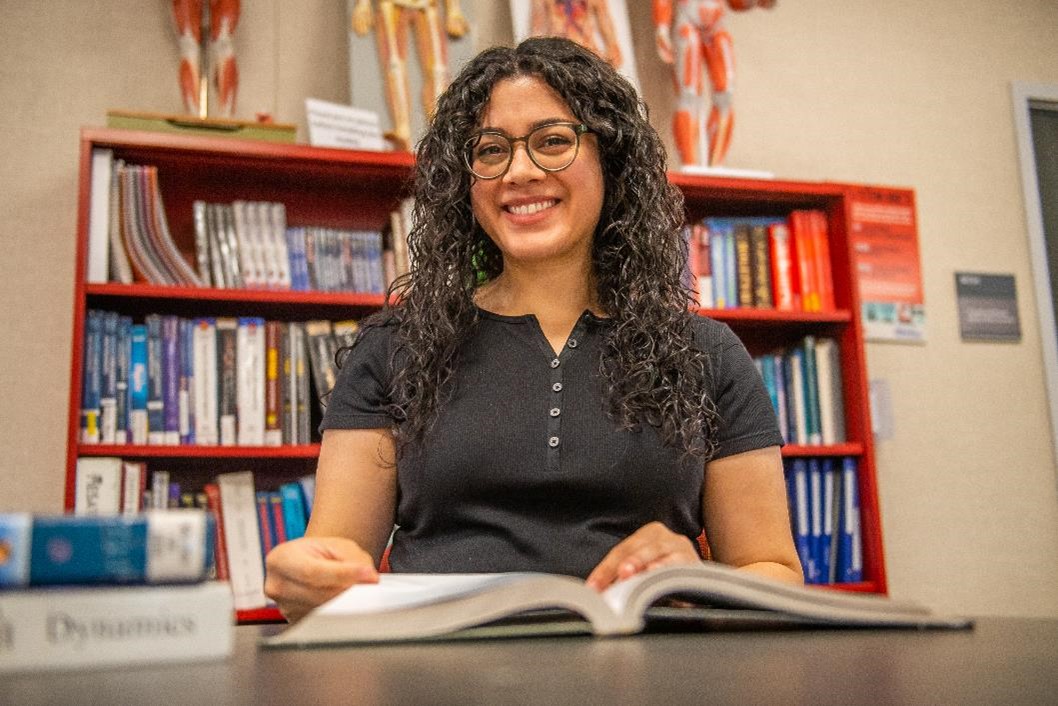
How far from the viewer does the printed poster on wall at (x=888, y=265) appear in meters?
2.91

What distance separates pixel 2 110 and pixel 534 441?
1.92 meters

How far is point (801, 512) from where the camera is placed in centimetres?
245

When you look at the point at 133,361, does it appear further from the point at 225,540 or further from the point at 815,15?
the point at 815,15

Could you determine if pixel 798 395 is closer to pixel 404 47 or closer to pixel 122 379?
pixel 404 47

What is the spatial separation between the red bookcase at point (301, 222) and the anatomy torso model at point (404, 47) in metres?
0.20

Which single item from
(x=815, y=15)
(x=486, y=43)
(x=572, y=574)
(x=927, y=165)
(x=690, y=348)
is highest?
(x=815, y=15)

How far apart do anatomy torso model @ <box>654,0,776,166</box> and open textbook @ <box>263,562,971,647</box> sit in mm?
2030

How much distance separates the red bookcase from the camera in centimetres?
211

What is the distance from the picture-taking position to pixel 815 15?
10.1ft

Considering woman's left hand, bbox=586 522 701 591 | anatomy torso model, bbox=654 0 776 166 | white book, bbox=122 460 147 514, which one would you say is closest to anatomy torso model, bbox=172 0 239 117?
white book, bbox=122 460 147 514

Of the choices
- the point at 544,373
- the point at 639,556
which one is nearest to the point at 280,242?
the point at 544,373

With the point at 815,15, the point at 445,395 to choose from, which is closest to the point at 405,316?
the point at 445,395

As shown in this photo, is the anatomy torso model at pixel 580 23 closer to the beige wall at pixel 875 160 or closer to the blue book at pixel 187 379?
the beige wall at pixel 875 160

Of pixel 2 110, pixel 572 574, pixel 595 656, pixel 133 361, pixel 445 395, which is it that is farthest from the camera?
pixel 2 110
